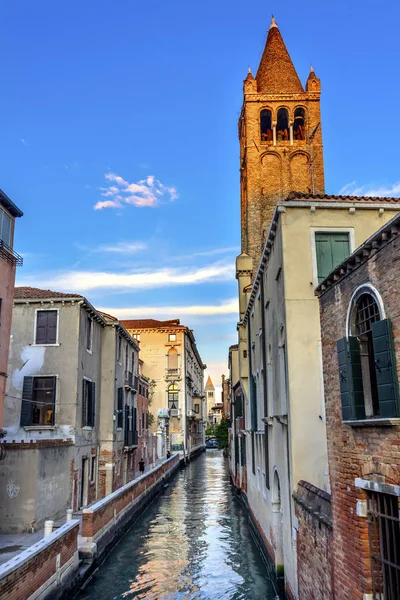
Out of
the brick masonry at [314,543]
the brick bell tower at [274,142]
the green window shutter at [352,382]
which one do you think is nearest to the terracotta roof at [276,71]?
the brick bell tower at [274,142]

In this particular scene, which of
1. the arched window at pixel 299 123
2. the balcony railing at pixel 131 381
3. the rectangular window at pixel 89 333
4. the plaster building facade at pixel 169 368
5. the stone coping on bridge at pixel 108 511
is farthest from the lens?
the plaster building facade at pixel 169 368

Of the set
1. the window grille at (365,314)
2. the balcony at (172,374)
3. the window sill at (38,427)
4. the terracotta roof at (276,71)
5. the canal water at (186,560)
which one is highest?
the terracotta roof at (276,71)

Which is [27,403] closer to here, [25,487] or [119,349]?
[25,487]

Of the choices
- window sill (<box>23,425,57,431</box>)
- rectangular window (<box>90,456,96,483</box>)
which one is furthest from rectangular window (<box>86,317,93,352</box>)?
rectangular window (<box>90,456,96,483</box>)

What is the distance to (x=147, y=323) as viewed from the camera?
2296 inches

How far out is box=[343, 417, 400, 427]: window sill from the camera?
5278 millimetres

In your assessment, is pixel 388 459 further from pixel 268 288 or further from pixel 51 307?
pixel 51 307

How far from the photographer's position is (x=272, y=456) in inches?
549

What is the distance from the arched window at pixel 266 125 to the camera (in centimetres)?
4388

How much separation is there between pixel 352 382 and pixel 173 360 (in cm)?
4908

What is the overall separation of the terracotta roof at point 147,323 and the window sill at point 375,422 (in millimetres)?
49415

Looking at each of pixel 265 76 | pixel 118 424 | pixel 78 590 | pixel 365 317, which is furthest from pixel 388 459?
pixel 265 76

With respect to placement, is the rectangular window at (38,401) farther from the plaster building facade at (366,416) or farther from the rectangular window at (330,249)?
the plaster building facade at (366,416)

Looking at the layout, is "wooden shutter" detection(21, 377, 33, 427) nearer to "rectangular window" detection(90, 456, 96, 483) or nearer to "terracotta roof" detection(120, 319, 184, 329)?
"rectangular window" detection(90, 456, 96, 483)
